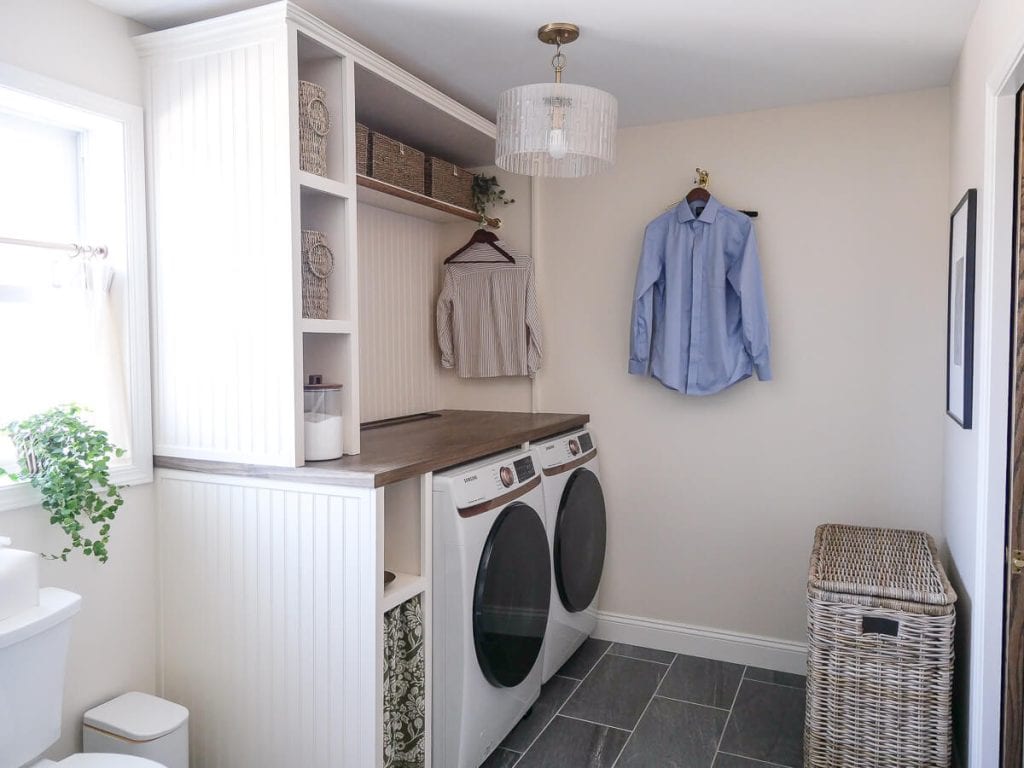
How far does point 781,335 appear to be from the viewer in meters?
3.16

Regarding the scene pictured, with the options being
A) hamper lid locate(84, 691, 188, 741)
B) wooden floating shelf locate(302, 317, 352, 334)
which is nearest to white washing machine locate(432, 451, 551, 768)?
wooden floating shelf locate(302, 317, 352, 334)

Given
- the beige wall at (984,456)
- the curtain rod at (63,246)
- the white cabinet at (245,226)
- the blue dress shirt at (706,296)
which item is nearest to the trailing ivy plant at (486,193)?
the blue dress shirt at (706,296)

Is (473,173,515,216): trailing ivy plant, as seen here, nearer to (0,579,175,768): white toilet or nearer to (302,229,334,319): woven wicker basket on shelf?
(302,229,334,319): woven wicker basket on shelf

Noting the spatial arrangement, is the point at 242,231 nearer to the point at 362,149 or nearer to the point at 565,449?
the point at 362,149

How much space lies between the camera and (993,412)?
1.94 metres

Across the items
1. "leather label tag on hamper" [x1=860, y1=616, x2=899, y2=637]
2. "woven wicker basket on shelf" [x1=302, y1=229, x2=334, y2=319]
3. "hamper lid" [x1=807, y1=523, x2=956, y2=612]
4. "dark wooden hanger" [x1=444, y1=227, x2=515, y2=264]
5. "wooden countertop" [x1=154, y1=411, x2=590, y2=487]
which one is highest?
"dark wooden hanger" [x1=444, y1=227, x2=515, y2=264]

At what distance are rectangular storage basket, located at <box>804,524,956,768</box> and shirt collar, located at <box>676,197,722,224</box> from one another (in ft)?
4.67

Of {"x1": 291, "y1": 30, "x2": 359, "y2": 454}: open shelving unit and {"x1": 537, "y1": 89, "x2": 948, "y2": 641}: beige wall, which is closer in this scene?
{"x1": 291, "y1": 30, "x2": 359, "y2": 454}: open shelving unit

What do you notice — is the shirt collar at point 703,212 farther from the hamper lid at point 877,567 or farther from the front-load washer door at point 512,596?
the front-load washer door at point 512,596

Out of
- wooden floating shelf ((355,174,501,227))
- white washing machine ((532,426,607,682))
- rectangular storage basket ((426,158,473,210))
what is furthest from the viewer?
rectangular storage basket ((426,158,473,210))

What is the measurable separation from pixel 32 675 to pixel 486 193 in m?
2.48

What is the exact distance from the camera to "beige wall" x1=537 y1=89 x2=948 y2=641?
2959 millimetres

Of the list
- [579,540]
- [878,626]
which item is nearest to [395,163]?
A: [579,540]

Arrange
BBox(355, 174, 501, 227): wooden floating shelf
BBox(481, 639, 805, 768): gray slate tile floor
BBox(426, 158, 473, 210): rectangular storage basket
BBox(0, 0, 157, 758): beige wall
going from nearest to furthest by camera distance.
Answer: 1. BBox(0, 0, 157, 758): beige wall
2. BBox(481, 639, 805, 768): gray slate tile floor
3. BBox(355, 174, 501, 227): wooden floating shelf
4. BBox(426, 158, 473, 210): rectangular storage basket
